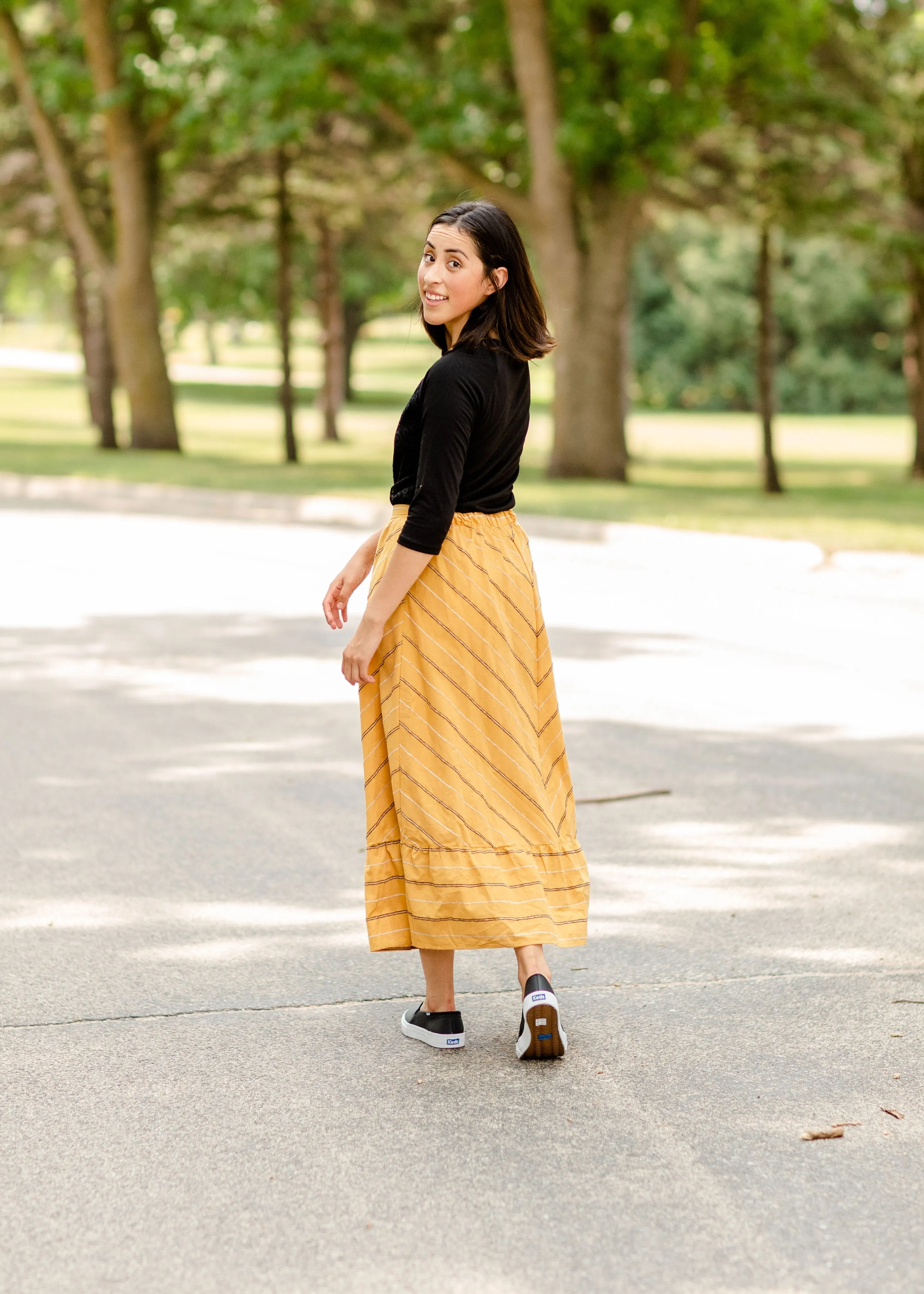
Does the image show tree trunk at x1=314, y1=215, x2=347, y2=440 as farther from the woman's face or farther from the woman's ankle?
the woman's ankle

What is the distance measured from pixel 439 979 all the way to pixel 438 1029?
0.13 metres

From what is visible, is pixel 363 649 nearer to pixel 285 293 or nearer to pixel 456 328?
pixel 456 328

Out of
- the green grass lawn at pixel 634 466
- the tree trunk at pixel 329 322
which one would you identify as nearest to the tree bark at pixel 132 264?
the green grass lawn at pixel 634 466

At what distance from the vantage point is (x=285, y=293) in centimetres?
2605

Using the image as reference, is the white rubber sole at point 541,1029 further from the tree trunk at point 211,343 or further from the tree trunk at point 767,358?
the tree trunk at point 211,343

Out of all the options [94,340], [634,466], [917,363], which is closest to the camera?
[917,363]

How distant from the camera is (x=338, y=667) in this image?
30.3 ft

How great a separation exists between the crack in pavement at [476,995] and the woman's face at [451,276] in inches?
69.2

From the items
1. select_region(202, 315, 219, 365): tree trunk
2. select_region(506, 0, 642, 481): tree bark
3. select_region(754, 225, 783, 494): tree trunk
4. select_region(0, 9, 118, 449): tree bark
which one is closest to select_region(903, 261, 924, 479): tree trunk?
select_region(754, 225, 783, 494): tree trunk

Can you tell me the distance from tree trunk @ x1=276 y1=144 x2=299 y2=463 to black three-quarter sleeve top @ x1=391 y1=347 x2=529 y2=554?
72.6ft

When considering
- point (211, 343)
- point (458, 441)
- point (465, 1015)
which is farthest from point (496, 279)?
point (211, 343)

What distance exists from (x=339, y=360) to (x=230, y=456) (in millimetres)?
10886

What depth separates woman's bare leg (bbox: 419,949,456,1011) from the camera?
3.98 metres

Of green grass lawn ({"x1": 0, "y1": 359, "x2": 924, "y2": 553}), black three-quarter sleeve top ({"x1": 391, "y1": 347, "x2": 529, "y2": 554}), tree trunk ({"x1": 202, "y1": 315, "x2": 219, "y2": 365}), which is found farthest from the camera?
tree trunk ({"x1": 202, "y1": 315, "x2": 219, "y2": 365})
